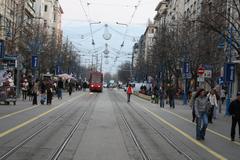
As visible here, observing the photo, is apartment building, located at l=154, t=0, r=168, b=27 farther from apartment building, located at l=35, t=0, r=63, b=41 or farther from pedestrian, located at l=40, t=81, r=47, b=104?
pedestrian, located at l=40, t=81, r=47, b=104

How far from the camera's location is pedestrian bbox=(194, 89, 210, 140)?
1892 cm

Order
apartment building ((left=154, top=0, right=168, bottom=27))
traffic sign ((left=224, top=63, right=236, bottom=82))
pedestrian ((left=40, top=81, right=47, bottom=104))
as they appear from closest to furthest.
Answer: traffic sign ((left=224, top=63, right=236, bottom=82)) → pedestrian ((left=40, top=81, right=47, bottom=104)) → apartment building ((left=154, top=0, right=168, bottom=27))

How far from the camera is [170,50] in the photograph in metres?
64.1

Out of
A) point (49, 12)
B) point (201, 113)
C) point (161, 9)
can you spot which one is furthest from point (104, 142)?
point (161, 9)

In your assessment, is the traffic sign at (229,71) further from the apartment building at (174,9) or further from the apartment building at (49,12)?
the apartment building at (49,12)

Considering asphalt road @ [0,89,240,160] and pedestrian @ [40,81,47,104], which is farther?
pedestrian @ [40,81,47,104]

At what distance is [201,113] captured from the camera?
19047 millimetres

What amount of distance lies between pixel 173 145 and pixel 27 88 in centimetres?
3004

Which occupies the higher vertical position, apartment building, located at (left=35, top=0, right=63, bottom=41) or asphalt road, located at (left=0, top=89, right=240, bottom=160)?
apartment building, located at (left=35, top=0, right=63, bottom=41)

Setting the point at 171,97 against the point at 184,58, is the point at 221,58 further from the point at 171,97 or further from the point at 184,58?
the point at 171,97

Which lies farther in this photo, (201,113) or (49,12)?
(49,12)

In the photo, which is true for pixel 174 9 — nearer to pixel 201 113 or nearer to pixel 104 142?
pixel 201 113

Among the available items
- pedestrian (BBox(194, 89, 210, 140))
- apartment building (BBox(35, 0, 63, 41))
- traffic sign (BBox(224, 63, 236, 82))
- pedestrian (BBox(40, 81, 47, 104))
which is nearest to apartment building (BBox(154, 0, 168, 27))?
apartment building (BBox(35, 0, 63, 41))

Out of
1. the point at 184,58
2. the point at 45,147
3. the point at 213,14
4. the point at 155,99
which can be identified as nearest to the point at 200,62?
the point at 184,58
